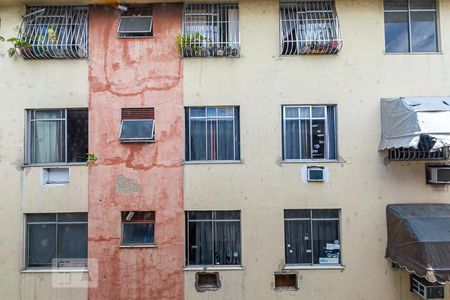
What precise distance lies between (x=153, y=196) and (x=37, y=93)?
11.9ft

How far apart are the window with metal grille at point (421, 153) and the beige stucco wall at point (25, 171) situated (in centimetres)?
710

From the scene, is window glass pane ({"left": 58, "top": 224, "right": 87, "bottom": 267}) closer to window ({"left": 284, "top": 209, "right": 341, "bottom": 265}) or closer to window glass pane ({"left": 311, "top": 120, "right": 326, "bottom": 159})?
window ({"left": 284, "top": 209, "right": 341, "bottom": 265})

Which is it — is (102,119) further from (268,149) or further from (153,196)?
(268,149)

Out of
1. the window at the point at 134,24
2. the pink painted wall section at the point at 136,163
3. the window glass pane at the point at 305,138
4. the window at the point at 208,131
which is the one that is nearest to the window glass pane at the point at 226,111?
the window at the point at 208,131

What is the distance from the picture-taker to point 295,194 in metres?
7.84

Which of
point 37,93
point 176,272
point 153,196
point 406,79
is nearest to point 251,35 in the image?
point 406,79

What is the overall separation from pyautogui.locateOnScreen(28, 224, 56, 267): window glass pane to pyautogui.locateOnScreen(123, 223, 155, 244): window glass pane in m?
1.68

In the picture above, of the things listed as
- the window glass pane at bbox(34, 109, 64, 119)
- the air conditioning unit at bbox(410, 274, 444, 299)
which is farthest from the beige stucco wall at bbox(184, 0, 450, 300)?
the window glass pane at bbox(34, 109, 64, 119)

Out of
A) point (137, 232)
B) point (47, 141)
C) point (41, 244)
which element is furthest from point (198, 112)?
point (41, 244)

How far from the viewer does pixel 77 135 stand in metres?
8.13

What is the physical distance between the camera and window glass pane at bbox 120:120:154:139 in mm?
7910

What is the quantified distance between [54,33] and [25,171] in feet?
10.8

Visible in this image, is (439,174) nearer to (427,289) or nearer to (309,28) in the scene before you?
(427,289)

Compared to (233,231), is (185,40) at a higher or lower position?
higher
